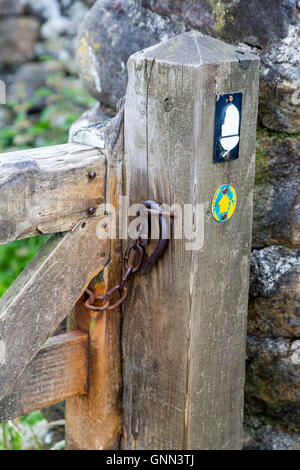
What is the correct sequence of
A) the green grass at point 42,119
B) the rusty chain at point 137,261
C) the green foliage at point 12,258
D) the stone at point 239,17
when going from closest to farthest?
1. the rusty chain at point 137,261
2. the stone at point 239,17
3. the green foliage at point 12,258
4. the green grass at point 42,119

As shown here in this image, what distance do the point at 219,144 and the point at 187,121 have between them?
10 cm

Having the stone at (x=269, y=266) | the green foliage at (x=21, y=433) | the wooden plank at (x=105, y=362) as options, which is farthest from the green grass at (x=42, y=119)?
the stone at (x=269, y=266)

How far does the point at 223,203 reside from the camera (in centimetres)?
155

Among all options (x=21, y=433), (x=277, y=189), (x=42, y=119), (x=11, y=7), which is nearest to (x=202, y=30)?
(x=277, y=189)

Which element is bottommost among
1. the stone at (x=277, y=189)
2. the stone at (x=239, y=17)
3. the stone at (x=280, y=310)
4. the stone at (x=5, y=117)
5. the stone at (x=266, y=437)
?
the stone at (x=266, y=437)

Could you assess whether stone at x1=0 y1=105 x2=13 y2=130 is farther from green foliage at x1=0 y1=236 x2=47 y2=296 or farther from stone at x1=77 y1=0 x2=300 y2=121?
stone at x1=77 y1=0 x2=300 y2=121

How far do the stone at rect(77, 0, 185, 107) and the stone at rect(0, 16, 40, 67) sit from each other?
2521mm

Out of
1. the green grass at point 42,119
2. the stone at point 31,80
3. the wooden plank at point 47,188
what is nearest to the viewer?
the wooden plank at point 47,188

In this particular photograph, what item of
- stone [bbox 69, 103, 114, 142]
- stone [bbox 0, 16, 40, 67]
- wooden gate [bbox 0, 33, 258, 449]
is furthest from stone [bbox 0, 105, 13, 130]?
wooden gate [bbox 0, 33, 258, 449]

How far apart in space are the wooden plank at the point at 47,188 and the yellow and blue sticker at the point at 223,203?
26 cm

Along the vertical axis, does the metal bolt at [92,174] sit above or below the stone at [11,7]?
below

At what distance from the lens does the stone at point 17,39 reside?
4.45m

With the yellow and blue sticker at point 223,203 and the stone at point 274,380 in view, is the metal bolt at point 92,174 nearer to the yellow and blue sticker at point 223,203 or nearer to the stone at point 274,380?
the yellow and blue sticker at point 223,203

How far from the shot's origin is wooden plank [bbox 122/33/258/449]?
57.4 inches
